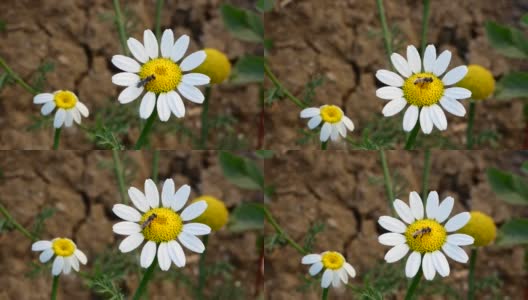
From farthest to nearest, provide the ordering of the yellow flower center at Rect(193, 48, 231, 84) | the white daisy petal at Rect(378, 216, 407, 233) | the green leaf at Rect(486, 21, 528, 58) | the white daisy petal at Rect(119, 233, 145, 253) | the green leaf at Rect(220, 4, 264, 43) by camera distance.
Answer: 1. the green leaf at Rect(486, 21, 528, 58)
2. the green leaf at Rect(220, 4, 264, 43)
3. the yellow flower center at Rect(193, 48, 231, 84)
4. the white daisy petal at Rect(378, 216, 407, 233)
5. the white daisy petal at Rect(119, 233, 145, 253)

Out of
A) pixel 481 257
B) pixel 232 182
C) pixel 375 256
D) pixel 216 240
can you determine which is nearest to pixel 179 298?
pixel 216 240

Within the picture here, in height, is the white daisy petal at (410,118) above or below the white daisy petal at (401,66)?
below

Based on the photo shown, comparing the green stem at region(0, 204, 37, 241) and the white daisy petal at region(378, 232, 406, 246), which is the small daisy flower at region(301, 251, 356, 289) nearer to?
the white daisy petal at region(378, 232, 406, 246)

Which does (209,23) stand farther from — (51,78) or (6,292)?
(6,292)

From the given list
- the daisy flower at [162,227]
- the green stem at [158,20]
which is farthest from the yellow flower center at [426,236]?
the green stem at [158,20]

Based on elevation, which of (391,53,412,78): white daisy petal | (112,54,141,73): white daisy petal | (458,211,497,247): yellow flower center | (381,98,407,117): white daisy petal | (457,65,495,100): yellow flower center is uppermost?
(457,65,495,100): yellow flower center

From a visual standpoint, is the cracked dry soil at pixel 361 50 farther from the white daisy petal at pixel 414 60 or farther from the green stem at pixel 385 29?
the white daisy petal at pixel 414 60

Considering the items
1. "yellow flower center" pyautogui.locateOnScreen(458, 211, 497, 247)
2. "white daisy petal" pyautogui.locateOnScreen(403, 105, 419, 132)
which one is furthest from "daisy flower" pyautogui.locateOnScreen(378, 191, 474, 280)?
"yellow flower center" pyautogui.locateOnScreen(458, 211, 497, 247)
